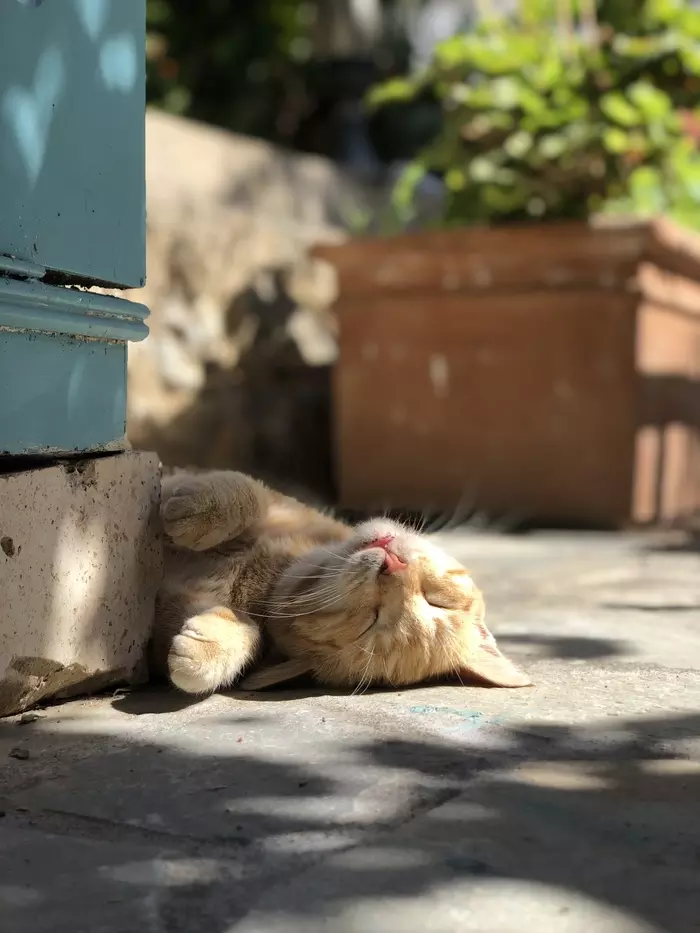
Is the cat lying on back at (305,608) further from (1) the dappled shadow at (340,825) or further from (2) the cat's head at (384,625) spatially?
(1) the dappled shadow at (340,825)

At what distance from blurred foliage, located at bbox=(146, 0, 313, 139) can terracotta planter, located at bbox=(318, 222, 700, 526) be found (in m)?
4.58

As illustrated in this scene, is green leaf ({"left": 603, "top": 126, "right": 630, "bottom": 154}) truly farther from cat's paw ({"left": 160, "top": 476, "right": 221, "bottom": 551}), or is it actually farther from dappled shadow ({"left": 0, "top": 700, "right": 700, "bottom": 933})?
dappled shadow ({"left": 0, "top": 700, "right": 700, "bottom": 933})

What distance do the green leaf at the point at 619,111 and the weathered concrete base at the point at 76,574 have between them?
367 centimetres

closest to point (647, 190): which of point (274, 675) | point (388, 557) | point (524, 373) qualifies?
point (524, 373)

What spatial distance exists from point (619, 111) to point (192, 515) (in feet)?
12.4

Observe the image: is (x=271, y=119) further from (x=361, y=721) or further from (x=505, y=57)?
(x=361, y=721)

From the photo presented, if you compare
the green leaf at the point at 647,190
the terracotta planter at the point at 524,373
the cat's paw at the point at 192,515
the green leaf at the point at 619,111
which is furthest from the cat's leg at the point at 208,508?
the green leaf at the point at 647,190

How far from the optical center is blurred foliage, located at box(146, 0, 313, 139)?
9.48 meters

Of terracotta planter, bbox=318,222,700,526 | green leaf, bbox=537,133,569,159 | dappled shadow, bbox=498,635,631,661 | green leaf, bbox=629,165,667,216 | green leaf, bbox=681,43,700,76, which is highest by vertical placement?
green leaf, bbox=681,43,700,76

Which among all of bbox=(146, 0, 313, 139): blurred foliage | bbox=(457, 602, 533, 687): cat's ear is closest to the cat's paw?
bbox=(457, 602, 533, 687): cat's ear

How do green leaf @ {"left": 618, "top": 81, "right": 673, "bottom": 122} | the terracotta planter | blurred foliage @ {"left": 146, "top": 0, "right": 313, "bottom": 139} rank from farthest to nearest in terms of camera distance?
blurred foliage @ {"left": 146, "top": 0, "right": 313, "bottom": 139}
green leaf @ {"left": 618, "top": 81, "right": 673, "bottom": 122}
the terracotta planter

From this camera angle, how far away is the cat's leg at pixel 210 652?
7.06 ft

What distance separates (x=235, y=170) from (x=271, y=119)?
3385mm

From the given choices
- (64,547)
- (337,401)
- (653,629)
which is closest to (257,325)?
(337,401)
